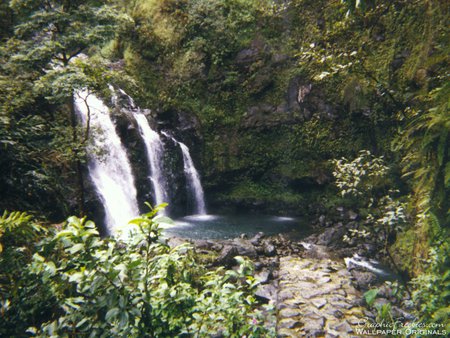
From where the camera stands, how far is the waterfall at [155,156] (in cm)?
1306

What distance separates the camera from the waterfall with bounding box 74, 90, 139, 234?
1048 centimetres

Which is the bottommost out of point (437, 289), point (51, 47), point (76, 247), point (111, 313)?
point (437, 289)

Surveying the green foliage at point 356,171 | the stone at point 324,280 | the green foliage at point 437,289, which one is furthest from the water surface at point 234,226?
the green foliage at point 437,289

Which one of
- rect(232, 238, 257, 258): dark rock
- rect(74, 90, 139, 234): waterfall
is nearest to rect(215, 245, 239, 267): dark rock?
rect(232, 238, 257, 258): dark rock

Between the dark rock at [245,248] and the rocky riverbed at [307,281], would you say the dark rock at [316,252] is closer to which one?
the rocky riverbed at [307,281]

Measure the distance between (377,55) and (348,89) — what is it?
172 cm

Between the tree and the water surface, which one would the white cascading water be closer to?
the water surface

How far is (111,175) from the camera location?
37.6 feet

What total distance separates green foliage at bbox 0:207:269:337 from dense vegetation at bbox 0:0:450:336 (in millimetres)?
14

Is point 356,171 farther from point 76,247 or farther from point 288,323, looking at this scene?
point 76,247

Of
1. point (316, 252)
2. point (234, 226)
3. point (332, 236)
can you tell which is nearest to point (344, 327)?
point (316, 252)

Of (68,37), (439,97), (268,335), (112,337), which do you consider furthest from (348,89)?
(112,337)

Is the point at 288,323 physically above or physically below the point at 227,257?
below

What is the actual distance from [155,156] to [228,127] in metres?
4.21
